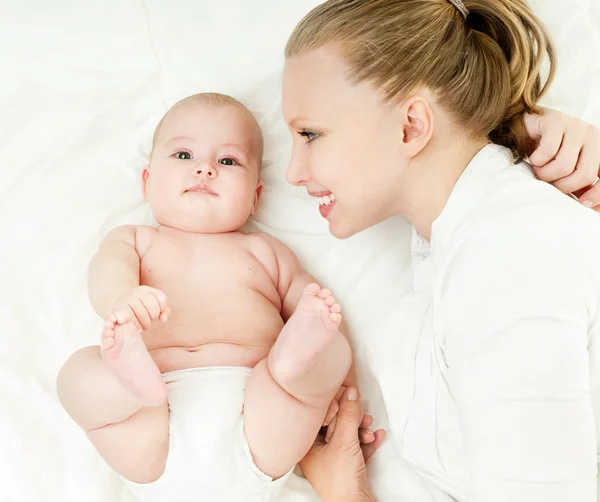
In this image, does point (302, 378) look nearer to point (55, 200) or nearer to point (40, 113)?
point (55, 200)

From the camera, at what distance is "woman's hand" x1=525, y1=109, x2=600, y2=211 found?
1296 millimetres

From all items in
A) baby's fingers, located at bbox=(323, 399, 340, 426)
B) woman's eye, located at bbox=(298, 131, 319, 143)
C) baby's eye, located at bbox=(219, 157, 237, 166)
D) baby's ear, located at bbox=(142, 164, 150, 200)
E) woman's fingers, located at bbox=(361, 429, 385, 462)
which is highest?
woman's eye, located at bbox=(298, 131, 319, 143)

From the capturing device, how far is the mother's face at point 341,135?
125cm

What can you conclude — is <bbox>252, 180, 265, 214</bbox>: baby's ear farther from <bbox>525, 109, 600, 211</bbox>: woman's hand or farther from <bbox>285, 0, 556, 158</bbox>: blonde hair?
<bbox>525, 109, 600, 211</bbox>: woman's hand

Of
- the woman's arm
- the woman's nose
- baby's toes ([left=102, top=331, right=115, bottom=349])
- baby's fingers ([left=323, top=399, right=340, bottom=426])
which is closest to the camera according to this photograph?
the woman's arm

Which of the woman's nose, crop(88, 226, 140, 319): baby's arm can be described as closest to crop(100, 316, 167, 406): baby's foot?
crop(88, 226, 140, 319): baby's arm

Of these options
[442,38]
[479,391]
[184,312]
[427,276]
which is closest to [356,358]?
[427,276]

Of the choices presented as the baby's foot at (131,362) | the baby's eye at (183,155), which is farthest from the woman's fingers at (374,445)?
the baby's eye at (183,155)

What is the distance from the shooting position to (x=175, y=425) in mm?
1262

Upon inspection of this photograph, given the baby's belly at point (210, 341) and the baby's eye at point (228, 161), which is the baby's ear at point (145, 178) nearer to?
the baby's eye at point (228, 161)

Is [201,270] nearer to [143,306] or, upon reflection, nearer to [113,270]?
[113,270]

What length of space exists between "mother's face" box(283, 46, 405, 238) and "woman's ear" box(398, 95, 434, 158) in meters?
0.01

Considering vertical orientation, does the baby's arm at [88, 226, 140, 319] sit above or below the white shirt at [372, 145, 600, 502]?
below

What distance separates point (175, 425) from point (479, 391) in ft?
1.80
